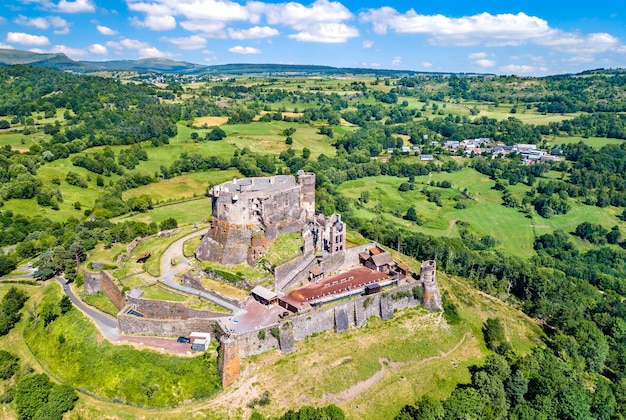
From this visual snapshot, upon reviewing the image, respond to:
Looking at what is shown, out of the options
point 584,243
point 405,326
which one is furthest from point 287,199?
point 584,243

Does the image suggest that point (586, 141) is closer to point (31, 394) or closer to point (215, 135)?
point (215, 135)

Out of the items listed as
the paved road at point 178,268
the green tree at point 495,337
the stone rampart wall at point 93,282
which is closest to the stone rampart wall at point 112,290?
the stone rampart wall at point 93,282

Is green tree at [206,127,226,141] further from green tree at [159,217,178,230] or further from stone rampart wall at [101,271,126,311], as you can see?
stone rampart wall at [101,271,126,311]

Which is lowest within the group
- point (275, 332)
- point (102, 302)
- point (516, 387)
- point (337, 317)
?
point (516, 387)

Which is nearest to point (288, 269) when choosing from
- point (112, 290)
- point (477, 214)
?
point (112, 290)

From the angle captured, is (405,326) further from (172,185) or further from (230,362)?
(172,185)

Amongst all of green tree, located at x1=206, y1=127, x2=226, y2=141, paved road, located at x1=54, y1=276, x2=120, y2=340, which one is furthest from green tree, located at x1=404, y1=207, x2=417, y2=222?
green tree, located at x1=206, y1=127, x2=226, y2=141
